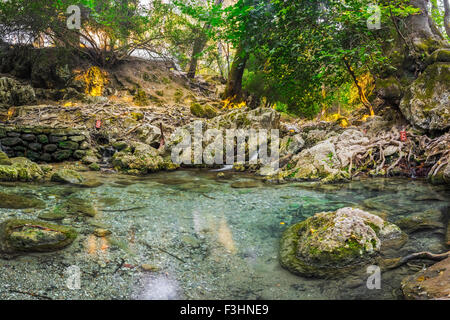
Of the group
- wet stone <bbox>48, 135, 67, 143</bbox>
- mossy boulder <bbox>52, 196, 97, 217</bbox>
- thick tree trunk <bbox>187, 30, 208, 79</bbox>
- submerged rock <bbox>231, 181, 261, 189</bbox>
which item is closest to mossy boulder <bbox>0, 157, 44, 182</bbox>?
mossy boulder <bbox>52, 196, 97, 217</bbox>

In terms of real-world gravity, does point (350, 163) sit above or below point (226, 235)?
above

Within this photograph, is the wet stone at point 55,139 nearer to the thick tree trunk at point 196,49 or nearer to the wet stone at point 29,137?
the wet stone at point 29,137

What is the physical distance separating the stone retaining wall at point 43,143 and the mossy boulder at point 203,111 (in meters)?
6.60

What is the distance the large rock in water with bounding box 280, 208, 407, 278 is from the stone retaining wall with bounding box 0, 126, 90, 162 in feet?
30.7

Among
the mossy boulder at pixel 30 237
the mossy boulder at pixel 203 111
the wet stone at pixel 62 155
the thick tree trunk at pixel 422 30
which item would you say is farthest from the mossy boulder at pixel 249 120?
the mossy boulder at pixel 30 237

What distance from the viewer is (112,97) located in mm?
17328

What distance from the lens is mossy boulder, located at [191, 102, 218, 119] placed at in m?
15.3

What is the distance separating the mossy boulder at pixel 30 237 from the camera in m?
2.93

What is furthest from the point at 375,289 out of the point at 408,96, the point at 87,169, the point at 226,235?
the point at 87,169

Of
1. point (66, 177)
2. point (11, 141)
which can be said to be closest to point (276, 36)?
point (66, 177)

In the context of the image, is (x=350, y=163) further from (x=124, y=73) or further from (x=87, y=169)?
(x=124, y=73)
